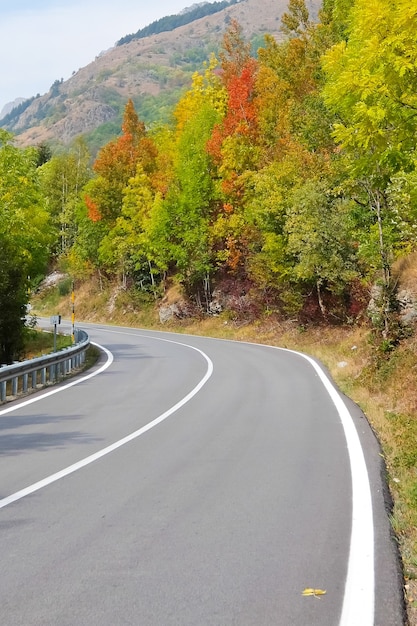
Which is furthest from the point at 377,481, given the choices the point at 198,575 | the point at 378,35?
the point at 378,35

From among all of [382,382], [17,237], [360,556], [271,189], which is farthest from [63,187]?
[360,556]

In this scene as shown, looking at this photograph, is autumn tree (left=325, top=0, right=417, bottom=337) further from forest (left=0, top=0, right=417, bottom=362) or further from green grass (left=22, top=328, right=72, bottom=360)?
green grass (left=22, top=328, right=72, bottom=360)

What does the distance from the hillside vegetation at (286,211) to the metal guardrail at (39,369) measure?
20.5ft

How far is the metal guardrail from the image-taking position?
14.3m

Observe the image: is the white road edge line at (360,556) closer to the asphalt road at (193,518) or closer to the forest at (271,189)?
the asphalt road at (193,518)

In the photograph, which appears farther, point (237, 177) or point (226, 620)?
point (237, 177)

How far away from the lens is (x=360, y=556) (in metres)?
4.98

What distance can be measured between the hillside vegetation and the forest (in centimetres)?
7

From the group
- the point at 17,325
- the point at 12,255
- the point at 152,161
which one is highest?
the point at 152,161

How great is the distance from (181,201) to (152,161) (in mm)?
15021

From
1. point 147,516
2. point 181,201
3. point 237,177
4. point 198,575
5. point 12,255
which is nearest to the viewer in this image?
point 198,575

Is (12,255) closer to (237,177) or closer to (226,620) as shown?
(237,177)

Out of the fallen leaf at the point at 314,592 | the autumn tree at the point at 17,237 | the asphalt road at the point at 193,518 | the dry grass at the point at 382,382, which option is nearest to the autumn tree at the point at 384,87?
the dry grass at the point at 382,382

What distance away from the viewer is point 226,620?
388 cm
